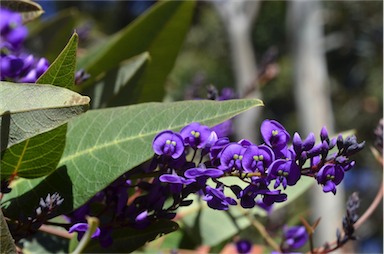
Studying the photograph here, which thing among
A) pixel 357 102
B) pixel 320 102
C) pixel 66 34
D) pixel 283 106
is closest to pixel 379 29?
pixel 357 102

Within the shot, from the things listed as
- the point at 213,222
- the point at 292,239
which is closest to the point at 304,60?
the point at 213,222

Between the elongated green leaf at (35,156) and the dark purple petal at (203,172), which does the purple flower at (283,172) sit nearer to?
the dark purple petal at (203,172)

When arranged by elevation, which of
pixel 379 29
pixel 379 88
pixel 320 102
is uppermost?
pixel 320 102

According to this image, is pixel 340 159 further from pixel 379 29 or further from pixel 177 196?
pixel 379 29

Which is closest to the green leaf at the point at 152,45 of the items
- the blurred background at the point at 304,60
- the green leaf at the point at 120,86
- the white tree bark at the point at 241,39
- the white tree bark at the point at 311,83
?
the green leaf at the point at 120,86

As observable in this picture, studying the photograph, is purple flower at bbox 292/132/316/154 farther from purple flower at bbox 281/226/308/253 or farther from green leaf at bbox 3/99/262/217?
purple flower at bbox 281/226/308/253

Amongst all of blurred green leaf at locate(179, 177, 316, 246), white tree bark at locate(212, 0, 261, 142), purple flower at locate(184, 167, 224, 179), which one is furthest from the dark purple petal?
white tree bark at locate(212, 0, 261, 142)

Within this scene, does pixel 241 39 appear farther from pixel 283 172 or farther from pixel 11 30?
pixel 283 172
